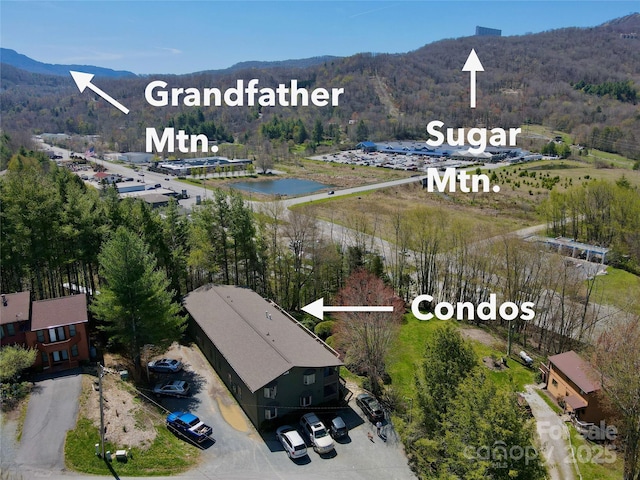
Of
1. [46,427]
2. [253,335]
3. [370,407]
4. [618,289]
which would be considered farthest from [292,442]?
[618,289]

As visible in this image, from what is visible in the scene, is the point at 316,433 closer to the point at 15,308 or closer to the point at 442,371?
the point at 442,371

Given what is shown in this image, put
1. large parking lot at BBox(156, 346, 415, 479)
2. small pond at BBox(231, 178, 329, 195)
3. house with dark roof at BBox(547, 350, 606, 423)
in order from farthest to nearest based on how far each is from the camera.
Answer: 1. small pond at BBox(231, 178, 329, 195)
2. house with dark roof at BBox(547, 350, 606, 423)
3. large parking lot at BBox(156, 346, 415, 479)

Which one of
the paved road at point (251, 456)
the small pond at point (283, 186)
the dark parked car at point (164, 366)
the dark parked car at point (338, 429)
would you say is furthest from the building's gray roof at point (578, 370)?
the small pond at point (283, 186)

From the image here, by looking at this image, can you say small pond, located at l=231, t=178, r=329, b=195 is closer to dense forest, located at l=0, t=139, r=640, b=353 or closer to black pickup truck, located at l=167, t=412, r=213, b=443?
dense forest, located at l=0, t=139, r=640, b=353

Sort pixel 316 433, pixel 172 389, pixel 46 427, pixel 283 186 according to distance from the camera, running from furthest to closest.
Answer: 1. pixel 283 186
2. pixel 172 389
3. pixel 316 433
4. pixel 46 427

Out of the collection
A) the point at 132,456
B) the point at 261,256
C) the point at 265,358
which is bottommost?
the point at 132,456

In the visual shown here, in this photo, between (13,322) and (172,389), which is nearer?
(13,322)

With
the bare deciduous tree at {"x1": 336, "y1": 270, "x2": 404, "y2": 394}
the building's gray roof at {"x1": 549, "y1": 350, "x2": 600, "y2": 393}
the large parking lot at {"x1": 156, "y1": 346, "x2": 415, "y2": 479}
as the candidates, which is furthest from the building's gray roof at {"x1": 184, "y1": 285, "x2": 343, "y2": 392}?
the building's gray roof at {"x1": 549, "y1": 350, "x2": 600, "y2": 393}
